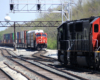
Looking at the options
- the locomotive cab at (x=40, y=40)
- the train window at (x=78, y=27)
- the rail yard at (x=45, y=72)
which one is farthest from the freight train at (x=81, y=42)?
the locomotive cab at (x=40, y=40)

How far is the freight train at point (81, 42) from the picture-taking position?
13398 millimetres

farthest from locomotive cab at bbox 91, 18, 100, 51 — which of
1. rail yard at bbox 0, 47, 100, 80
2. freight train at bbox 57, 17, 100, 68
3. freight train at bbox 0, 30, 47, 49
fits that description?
freight train at bbox 0, 30, 47, 49

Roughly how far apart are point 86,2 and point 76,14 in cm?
582

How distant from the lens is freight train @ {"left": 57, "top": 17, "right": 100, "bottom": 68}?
1340cm

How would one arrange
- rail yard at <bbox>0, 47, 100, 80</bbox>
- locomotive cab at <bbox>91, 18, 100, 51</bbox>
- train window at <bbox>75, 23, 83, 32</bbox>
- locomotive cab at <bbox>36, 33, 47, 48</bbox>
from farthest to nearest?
locomotive cab at <bbox>36, 33, 47, 48</bbox> < train window at <bbox>75, 23, 83, 32</bbox> < locomotive cab at <bbox>91, 18, 100, 51</bbox> < rail yard at <bbox>0, 47, 100, 80</bbox>

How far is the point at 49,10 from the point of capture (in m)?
30.9

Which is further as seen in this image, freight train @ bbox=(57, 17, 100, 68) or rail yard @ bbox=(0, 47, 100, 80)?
freight train @ bbox=(57, 17, 100, 68)

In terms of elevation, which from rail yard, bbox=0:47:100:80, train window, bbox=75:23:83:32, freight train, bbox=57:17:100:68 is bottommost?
rail yard, bbox=0:47:100:80

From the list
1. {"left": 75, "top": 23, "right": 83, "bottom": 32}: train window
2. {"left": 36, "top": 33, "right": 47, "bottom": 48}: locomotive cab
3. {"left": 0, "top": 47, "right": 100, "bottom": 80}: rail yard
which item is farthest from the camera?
{"left": 36, "top": 33, "right": 47, "bottom": 48}: locomotive cab

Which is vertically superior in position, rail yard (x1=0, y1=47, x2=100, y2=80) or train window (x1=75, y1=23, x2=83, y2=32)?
train window (x1=75, y1=23, x2=83, y2=32)

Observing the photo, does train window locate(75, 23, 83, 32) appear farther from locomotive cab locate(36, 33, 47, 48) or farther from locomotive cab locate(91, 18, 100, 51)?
locomotive cab locate(36, 33, 47, 48)

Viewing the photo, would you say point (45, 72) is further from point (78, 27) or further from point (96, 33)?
point (96, 33)

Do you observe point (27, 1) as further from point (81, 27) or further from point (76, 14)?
point (76, 14)

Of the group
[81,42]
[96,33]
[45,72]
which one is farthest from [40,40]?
[96,33]
